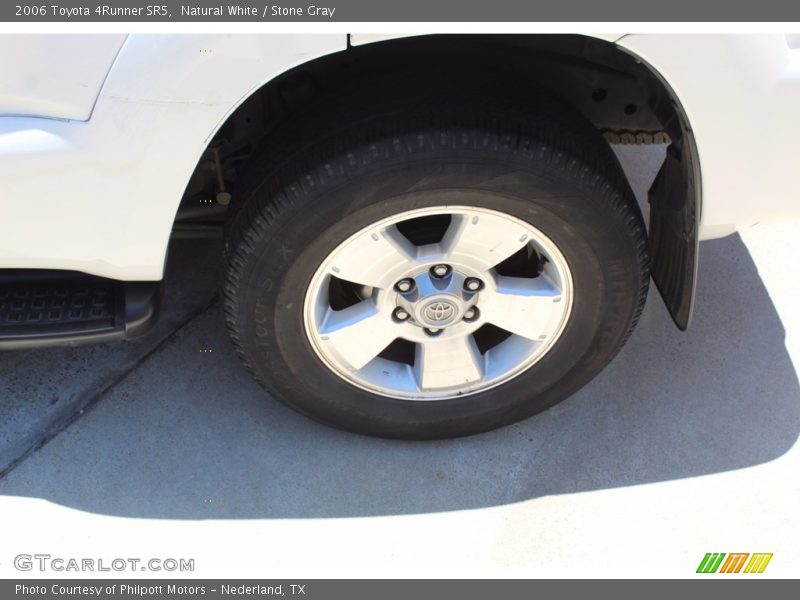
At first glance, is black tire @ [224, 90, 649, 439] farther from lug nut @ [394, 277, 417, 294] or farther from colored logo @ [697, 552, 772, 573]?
colored logo @ [697, 552, 772, 573]

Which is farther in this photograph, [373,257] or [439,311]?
[439,311]

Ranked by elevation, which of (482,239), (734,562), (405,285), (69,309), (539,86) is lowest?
(734,562)

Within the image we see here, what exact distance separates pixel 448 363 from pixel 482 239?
17.1 inches

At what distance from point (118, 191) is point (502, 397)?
3.88 ft

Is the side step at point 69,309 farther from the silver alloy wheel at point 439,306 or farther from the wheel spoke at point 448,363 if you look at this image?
the wheel spoke at point 448,363

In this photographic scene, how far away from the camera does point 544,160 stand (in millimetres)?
1867

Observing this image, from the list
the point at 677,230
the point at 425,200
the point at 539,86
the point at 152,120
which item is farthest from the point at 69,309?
the point at 677,230

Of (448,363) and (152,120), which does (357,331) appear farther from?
(152,120)

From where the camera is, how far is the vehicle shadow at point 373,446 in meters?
2.36

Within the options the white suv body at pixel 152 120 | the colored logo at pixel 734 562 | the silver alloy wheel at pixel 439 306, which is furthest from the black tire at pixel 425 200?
the colored logo at pixel 734 562

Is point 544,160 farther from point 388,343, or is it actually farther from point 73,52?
point 73,52

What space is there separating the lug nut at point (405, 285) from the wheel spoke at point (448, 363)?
0.63 feet

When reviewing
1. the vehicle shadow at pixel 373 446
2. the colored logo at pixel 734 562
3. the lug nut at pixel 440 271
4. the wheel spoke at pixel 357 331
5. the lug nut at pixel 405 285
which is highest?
the lug nut at pixel 440 271

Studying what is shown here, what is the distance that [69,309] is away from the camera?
7.00 feet
